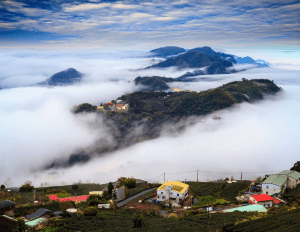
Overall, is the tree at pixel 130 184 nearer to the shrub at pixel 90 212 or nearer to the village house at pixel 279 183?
the shrub at pixel 90 212

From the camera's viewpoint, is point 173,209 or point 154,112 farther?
point 154,112

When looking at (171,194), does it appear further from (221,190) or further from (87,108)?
(87,108)

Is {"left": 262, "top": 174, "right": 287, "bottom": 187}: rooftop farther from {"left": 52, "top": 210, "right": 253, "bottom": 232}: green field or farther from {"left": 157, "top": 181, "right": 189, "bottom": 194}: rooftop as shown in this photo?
{"left": 52, "top": 210, "right": 253, "bottom": 232}: green field

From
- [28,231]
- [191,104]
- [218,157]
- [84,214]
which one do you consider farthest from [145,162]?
[28,231]

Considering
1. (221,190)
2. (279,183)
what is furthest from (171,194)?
(279,183)

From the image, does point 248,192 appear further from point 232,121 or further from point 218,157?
point 232,121

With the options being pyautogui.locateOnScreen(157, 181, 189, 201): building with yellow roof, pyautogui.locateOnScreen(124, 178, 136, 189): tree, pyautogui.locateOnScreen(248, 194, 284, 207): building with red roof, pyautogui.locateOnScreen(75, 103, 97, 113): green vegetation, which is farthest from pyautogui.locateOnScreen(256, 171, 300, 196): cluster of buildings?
pyautogui.locateOnScreen(75, 103, 97, 113): green vegetation

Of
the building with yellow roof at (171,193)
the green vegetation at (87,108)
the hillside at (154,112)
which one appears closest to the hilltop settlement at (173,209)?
the building with yellow roof at (171,193)
